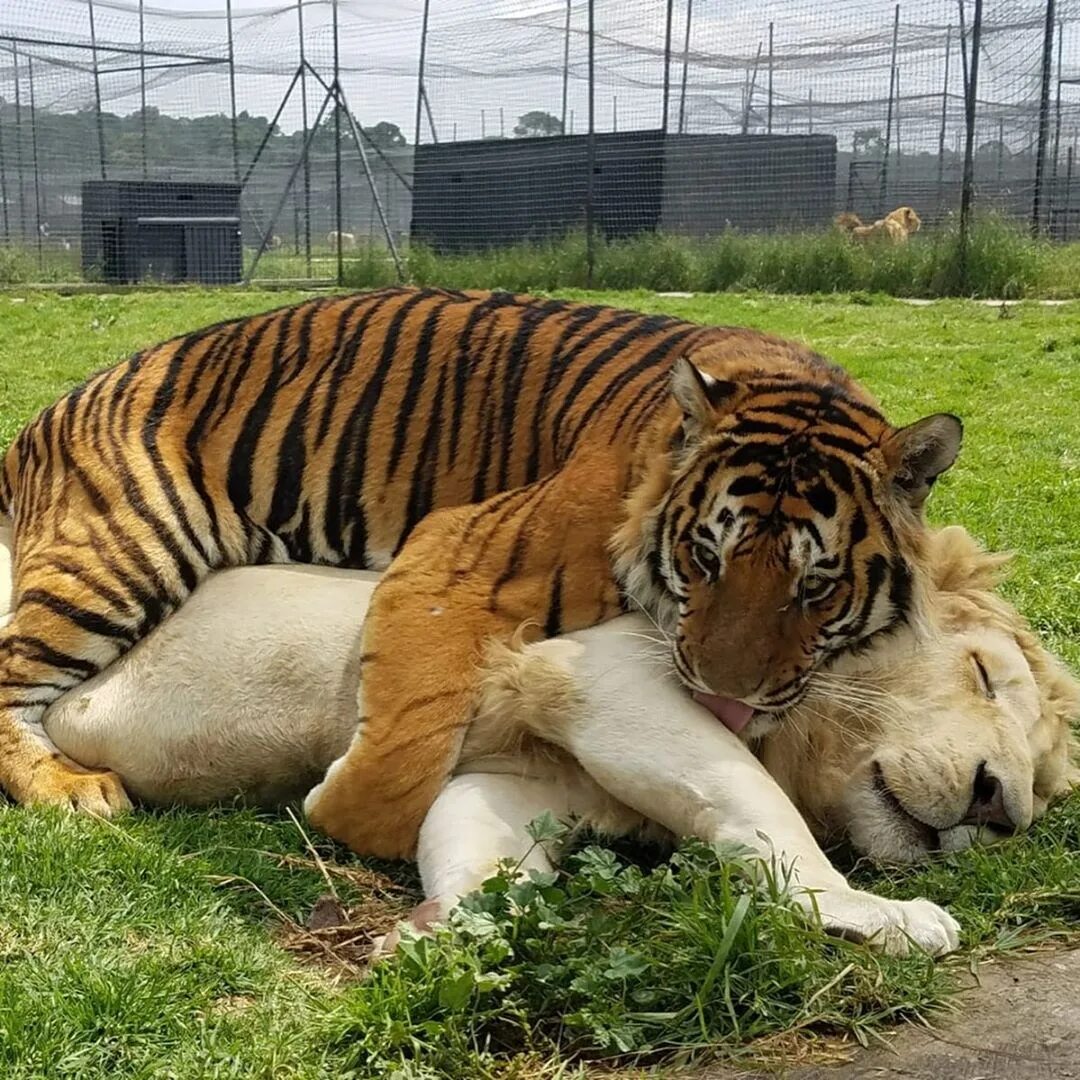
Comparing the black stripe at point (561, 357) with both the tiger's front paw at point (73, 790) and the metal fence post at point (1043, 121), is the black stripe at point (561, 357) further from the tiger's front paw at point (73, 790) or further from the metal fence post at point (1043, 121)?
the metal fence post at point (1043, 121)

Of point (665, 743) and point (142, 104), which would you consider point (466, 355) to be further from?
point (142, 104)

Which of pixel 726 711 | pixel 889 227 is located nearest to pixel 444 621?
pixel 726 711

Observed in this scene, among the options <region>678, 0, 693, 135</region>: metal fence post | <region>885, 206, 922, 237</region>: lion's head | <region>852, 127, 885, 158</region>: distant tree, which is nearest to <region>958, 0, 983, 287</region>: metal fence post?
<region>885, 206, 922, 237</region>: lion's head

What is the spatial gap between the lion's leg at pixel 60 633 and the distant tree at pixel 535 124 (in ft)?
59.5

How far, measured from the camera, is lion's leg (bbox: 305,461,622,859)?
3.05 m

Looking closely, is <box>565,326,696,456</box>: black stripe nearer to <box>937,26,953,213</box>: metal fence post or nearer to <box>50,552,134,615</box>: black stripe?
<box>50,552,134,615</box>: black stripe

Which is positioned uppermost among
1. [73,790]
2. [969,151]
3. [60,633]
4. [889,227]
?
[969,151]

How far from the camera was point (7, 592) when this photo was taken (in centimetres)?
404

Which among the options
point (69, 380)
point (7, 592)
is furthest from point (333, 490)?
point (69, 380)

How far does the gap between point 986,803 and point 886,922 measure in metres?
0.67

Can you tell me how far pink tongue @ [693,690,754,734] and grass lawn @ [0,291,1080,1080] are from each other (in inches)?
14.4

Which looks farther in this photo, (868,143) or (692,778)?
(868,143)

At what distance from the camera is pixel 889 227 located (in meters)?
17.0

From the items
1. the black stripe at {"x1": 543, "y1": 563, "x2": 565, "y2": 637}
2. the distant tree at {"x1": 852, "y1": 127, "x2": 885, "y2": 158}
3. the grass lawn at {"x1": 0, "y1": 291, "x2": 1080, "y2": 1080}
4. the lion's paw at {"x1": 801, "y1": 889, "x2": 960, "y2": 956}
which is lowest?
the grass lawn at {"x1": 0, "y1": 291, "x2": 1080, "y2": 1080}
